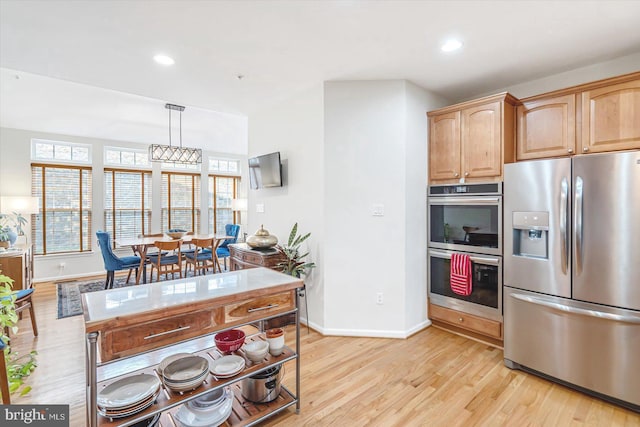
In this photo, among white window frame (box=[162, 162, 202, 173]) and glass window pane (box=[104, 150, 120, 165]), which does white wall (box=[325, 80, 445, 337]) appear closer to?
white window frame (box=[162, 162, 202, 173])

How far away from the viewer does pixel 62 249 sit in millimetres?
5875

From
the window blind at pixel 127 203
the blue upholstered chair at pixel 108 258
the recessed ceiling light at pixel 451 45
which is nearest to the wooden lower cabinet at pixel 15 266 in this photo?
the blue upholstered chair at pixel 108 258

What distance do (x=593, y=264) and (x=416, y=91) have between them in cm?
221

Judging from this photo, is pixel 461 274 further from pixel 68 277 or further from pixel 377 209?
pixel 68 277

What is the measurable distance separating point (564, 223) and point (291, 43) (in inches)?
99.9

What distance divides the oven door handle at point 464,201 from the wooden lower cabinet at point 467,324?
1121 millimetres

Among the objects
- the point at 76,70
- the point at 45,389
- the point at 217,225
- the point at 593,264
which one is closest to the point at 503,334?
the point at 593,264

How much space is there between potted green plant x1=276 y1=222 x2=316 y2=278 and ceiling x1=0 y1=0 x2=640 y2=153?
167cm

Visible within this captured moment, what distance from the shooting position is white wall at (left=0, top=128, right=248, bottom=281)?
5.26 meters

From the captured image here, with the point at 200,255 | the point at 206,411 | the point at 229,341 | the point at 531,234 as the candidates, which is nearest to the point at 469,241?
the point at 531,234

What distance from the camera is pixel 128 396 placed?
1.45 m

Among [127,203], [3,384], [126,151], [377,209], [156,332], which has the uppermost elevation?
[126,151]

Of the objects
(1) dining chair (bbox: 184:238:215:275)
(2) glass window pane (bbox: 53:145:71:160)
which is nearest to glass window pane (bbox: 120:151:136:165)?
(2) glass window pane (bbox: 53:145:71:160)

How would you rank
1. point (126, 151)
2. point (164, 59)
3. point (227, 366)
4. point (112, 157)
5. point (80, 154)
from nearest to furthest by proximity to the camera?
point (227, 366) → point (164, 59) → point (80, 154) → point (112, 157) → point (126, 151)
